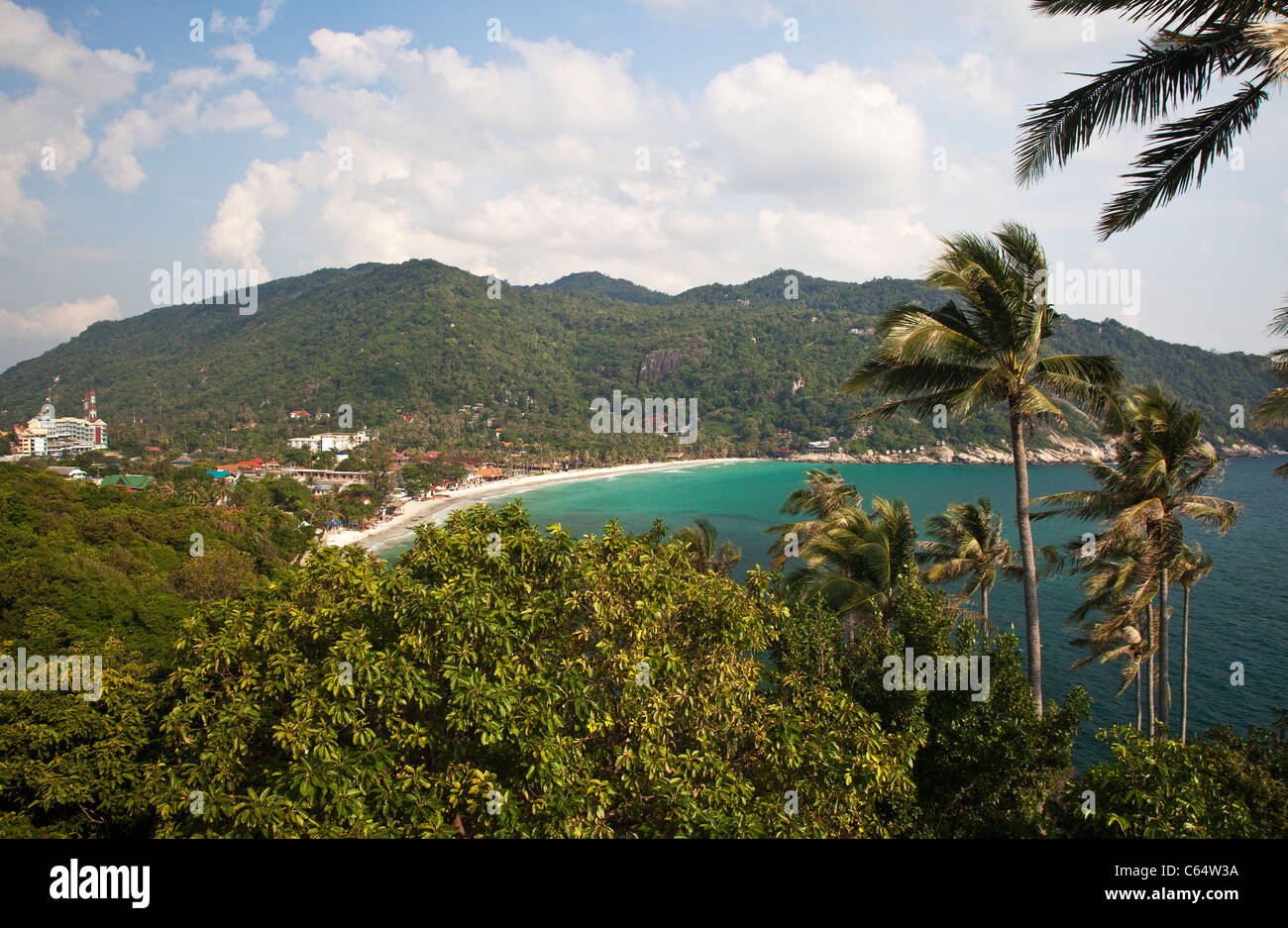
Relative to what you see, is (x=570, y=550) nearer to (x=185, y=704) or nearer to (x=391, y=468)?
(x=185, y=704)

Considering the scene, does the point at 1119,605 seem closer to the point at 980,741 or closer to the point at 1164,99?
the point at 980,741

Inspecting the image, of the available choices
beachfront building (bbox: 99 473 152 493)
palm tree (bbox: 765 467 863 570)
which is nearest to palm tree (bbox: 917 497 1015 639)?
palm tree (bbox: 765 467 863 570)

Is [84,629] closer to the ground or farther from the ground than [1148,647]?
closer to the ground

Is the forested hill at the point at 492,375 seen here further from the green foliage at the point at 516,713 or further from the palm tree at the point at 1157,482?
the green foliage at the point at 516,713

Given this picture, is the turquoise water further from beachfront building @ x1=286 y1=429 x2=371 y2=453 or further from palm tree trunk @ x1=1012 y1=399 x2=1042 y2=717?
beachfront building @ x1=286 y1=429 x2=371 y2=453

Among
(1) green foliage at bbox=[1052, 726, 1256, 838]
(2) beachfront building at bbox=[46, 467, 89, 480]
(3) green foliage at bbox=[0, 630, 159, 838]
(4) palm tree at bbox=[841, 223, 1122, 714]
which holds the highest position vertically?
(4) palm tree at bbox=[841, 223, 1122, 714]
